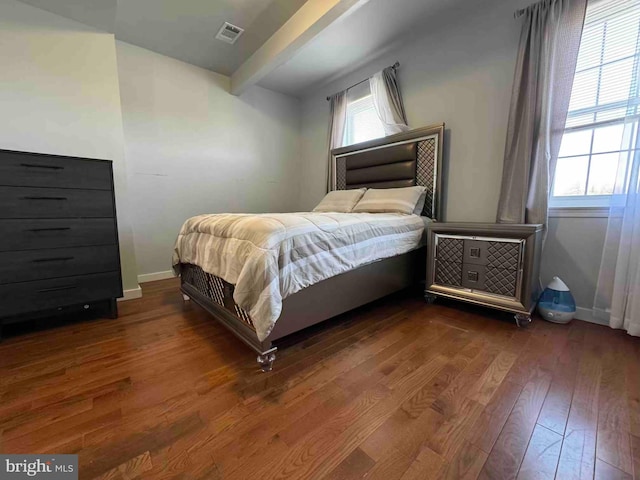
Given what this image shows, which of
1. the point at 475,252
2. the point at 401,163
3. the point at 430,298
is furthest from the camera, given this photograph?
the point at 401,163

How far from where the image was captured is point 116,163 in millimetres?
2330

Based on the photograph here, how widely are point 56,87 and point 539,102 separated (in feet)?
12.3

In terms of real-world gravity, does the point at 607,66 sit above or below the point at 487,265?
above

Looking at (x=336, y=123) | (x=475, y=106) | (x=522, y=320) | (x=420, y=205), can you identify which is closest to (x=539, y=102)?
(x=475, y=106)

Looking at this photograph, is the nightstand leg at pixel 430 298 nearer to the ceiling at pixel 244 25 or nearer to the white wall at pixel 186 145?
the ceiling at pixel 244 25

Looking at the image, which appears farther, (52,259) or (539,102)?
(539,102)

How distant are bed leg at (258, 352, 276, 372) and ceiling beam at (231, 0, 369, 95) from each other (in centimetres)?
244

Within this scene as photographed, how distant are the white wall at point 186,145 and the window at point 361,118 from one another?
117 centimetres

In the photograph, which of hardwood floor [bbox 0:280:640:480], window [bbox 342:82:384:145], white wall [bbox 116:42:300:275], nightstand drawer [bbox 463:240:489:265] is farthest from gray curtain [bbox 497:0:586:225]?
white wall [bbox 116:42:300:275]

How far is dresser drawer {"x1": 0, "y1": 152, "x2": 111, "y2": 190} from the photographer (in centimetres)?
159

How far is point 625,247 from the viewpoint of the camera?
1.63m

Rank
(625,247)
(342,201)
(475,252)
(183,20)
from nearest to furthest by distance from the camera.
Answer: (625,247) → (475,252) → (183,20) → (342,201)

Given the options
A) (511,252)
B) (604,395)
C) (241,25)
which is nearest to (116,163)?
(241,25)

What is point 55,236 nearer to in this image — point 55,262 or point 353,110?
point 55,262
